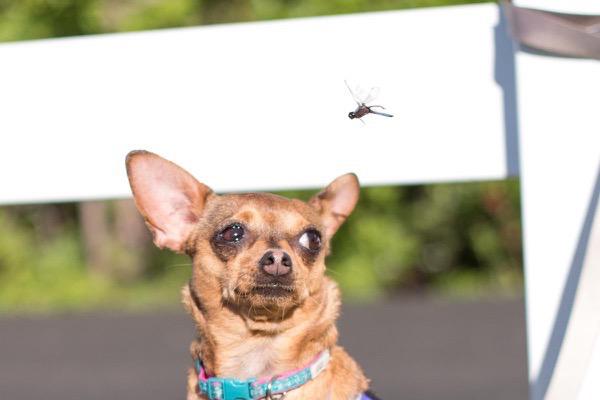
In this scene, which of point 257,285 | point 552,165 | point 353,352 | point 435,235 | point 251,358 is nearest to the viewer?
point 552,165

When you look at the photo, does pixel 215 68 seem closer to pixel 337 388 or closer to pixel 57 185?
pixel 57 185

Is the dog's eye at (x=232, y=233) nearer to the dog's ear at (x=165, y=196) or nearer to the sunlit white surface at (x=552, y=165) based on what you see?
the dog's ear at (x=165, y=196)

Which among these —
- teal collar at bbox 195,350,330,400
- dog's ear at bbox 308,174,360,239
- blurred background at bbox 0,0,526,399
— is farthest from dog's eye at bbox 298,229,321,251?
blurred background at bbox 0,0,526,399

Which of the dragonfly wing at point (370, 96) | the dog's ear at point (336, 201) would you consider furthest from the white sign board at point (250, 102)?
the dragonfly wing at point (370, 96)

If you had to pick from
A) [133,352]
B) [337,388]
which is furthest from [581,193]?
[133,352]

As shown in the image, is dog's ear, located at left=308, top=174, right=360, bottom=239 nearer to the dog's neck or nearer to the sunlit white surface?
the dog's neck

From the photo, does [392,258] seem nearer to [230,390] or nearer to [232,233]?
[232,233]

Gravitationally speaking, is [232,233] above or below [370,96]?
below

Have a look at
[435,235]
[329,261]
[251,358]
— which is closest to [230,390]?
[251,358]
